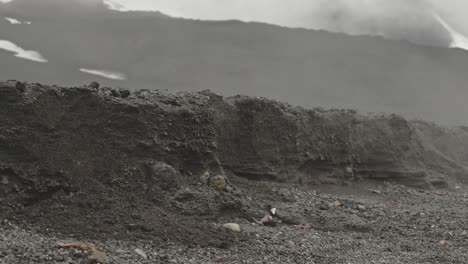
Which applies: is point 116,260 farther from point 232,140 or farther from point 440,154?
point 440,154

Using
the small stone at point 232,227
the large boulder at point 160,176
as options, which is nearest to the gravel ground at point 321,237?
the small stone at point 232,227

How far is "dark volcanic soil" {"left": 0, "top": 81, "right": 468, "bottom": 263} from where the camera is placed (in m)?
6.87

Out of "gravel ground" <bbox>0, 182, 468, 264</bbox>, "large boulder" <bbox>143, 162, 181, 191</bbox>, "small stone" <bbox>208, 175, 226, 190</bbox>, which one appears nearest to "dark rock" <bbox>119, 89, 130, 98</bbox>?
"large boulder" <bbox>143, 162, 181, 191</bbox>

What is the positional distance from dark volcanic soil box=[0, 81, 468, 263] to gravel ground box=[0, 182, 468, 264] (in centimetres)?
2

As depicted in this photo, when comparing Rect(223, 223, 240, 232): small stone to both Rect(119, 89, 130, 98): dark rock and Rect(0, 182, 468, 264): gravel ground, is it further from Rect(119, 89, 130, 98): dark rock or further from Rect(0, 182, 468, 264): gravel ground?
Rect(119, 89, 130, 98): dark rock

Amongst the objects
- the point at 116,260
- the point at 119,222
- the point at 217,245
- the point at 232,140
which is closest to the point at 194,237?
the point at 217,245

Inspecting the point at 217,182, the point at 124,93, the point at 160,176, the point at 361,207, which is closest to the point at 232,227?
the point at 217,182

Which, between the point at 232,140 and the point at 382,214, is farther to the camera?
the point at 232,140

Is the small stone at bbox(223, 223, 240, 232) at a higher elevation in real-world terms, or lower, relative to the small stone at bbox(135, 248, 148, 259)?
higher

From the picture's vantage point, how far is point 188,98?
29.7 ft

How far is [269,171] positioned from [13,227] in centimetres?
616

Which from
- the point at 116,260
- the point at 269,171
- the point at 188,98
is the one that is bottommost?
the point at 116,260

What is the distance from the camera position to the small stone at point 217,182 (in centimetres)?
886

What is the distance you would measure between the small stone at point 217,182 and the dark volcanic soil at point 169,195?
2 centimetres
